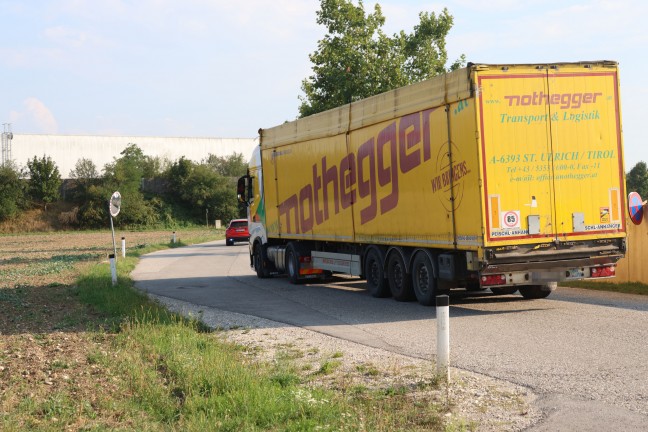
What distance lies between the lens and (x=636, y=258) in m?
17.1

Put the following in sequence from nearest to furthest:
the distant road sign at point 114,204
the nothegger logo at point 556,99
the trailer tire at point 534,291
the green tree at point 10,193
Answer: the nothegger logo at point 556,99 < the trailer tire at point 534,291 < the distant road sign at point 114,204 < the green tree at point 10,193

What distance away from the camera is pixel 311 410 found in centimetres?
688

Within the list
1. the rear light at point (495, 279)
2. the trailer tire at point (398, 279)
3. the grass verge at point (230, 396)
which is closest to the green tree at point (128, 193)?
the trailer tire at point (398, 279)

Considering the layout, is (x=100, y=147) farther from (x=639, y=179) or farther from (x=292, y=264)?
(x=292, y=264)

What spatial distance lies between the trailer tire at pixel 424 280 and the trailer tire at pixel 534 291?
6.31 ft

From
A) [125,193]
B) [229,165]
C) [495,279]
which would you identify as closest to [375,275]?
[495,279]

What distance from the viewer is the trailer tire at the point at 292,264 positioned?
21.3 m

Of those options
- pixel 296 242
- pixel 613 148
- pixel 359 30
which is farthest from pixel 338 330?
pixel 359 30

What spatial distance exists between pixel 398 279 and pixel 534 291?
246 centimetres

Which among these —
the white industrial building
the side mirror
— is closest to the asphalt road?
the side mirror

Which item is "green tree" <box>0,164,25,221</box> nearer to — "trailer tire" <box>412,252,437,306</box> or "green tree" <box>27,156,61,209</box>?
"green tree" <box>27,156,61,209</box>

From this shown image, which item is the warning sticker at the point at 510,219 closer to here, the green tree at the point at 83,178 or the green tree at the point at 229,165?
the green tree at the point at 83,178

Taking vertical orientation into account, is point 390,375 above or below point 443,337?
below

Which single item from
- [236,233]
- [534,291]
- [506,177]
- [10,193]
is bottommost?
[534,291]
